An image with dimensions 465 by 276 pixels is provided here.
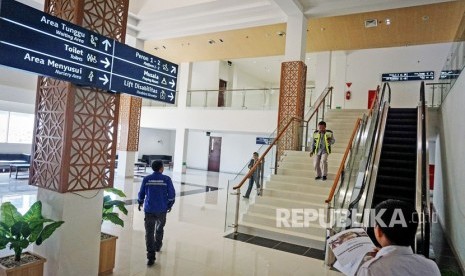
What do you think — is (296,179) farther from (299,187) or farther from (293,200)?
(293,200)

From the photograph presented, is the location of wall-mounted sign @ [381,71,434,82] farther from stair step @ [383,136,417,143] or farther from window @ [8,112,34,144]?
window @ [8,112,34,144]

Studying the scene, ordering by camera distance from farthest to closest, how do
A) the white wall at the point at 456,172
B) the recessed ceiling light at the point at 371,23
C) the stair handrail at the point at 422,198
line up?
the recessed ceiling light at the point at 371,23, the white wall at the point at 456,172, the stair handrail at the point at 422,198

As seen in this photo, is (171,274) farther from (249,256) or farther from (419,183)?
(419,183)

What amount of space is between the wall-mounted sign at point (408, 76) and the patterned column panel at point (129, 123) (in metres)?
10.6

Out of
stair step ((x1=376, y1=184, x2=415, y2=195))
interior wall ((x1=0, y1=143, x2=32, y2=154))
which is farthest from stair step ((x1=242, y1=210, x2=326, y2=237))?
interior wall ((x1=0, y1=143, x2=32, y2=154))

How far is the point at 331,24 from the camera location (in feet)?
33.3

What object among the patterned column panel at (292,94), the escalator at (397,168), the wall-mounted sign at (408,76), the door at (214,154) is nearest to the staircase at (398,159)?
the escalator at (397,168)

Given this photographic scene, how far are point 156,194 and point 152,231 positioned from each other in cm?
50

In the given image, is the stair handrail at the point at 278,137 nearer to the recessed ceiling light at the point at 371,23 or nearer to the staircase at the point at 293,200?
the staircase at the point at 293,200

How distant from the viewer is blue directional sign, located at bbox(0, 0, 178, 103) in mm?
2758

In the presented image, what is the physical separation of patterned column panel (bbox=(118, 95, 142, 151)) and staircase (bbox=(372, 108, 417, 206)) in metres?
9.46

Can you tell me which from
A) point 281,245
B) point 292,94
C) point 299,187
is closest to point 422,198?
point 281,245

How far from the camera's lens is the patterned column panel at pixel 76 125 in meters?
3.46

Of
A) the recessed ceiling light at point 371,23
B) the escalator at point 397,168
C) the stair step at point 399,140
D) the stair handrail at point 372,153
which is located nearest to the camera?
the escalator at point 397,168
